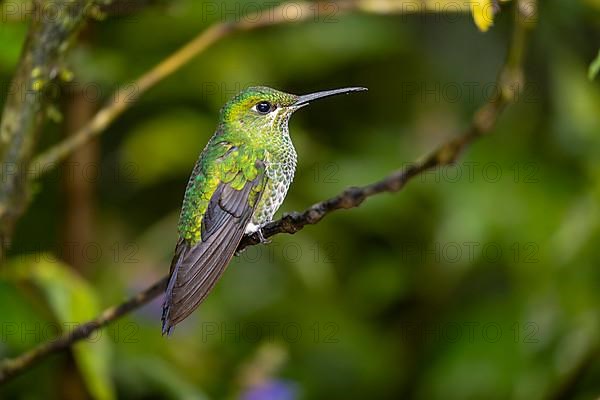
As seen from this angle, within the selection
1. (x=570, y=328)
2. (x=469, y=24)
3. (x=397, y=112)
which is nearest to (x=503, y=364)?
(x=570, y=328)

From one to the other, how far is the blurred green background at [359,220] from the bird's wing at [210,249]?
1377 mm

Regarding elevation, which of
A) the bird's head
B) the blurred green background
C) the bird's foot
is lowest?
the blurred green background

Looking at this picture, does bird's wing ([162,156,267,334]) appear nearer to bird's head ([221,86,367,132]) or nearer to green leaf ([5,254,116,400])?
bird's head ([221,86,367,132])

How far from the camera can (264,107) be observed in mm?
1640

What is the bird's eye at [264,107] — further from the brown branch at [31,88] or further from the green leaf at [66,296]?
the green leaf at [66,296]

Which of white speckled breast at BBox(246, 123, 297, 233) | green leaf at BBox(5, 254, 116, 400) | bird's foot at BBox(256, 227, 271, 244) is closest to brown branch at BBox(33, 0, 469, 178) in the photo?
green leaf at BBox(5, 254, 116, 400)

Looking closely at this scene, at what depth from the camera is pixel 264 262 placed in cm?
409

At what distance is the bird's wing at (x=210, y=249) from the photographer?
3.73ft

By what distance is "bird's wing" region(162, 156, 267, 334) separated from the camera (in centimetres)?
114

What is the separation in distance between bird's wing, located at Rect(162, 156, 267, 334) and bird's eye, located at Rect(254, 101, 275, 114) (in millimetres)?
101

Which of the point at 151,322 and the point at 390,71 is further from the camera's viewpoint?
the point at 390,71

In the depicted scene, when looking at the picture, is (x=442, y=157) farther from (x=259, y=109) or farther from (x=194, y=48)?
(x=194, y=48)

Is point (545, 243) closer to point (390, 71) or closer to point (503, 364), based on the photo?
point (503, 364)

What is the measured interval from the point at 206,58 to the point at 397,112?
40.6 inches
